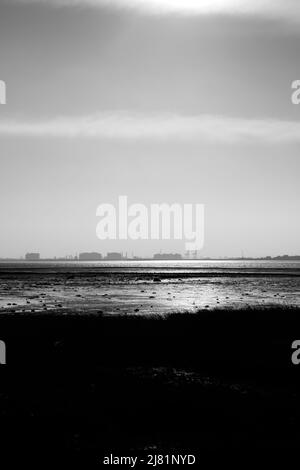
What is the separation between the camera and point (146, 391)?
14.3 m

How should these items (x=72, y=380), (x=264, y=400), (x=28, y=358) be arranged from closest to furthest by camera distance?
1. (x=264, y=400)
2. (x=72, y=380)
3. (x=28, y=358)

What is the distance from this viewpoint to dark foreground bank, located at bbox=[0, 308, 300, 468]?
34.2 ft

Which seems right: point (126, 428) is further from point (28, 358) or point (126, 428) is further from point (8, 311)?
point (8, 311)

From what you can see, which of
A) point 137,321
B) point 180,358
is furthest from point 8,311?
point 180,358

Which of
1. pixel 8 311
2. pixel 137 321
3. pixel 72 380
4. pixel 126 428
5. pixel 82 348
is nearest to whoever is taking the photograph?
pixel 126 428

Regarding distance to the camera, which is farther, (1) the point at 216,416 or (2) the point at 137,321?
(2) the point at 137,321

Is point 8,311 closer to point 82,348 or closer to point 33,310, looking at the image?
point 33,310

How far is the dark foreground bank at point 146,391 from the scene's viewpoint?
10430 millimetres

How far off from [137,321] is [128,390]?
587 inches

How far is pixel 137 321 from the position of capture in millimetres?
29297

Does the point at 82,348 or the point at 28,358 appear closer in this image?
the point at 28,358
